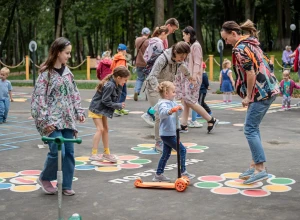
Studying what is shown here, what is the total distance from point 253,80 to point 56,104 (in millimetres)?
2181

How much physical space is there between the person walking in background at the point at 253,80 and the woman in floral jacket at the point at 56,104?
1899mm

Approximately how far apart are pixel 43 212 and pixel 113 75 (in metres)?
2.69

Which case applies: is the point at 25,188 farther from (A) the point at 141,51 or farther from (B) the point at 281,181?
(A) the point at 141,51

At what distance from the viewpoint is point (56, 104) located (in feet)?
19.9

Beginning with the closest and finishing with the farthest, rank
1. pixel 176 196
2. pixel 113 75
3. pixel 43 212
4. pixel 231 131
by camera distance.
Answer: pixel 43 212 → pixel 176 196 → pixel 113 75 → pixel 231 131

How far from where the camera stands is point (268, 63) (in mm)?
6574

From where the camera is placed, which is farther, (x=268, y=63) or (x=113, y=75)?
(x=113, y=75)

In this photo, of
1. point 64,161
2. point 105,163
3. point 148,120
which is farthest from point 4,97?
point 64,161

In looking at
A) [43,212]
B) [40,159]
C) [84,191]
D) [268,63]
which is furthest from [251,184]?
[40,159]

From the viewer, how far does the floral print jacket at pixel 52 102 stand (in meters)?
6.01

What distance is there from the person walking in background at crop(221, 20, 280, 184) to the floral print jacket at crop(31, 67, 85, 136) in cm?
192

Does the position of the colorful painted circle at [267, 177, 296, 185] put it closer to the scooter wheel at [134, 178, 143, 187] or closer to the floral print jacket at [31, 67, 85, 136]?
the scooter wheel at [134, 178, 143, 187]

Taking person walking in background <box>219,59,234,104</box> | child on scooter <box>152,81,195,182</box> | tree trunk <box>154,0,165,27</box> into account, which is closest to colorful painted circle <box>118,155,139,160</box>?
child on scooter <box>152,81,195,182</box>

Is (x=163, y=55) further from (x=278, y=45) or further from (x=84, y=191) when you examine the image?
(x=278, y=45)
